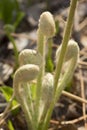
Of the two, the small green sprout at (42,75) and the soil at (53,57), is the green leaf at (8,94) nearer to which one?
the soil at (53,57)

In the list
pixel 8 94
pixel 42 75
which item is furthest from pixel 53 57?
pixel 42 75

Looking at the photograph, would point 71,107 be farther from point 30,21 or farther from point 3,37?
point 30,21

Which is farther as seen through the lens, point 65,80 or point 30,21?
point 30,21

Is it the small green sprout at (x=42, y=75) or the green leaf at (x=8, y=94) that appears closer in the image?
the small green sprout at (x=42, y=75)

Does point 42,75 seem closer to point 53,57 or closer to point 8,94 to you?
point 8,94

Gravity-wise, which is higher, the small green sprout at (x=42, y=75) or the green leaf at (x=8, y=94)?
the small green sprout at (x=42, y=75)

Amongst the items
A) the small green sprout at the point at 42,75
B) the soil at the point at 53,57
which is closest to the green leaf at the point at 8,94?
the soil at the point at 53,57

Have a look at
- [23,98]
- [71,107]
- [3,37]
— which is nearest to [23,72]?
[23,98]

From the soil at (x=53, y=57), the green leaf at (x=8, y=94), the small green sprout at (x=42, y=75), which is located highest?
the small green sprout at (x=42, y=75)

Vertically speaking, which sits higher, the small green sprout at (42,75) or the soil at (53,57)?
the small green sprout at (42,75)

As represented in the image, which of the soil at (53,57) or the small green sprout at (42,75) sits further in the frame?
the soil at (53,57)

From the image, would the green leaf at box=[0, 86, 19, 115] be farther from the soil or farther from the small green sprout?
the small green sprout
